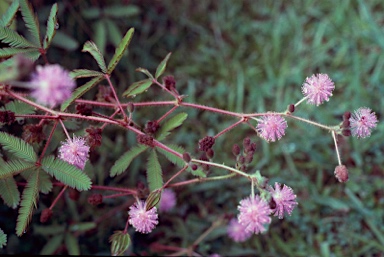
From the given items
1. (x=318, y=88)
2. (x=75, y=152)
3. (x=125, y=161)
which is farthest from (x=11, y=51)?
(x=318, y=88)

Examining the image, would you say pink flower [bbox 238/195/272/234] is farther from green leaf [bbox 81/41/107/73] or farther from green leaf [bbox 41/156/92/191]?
green leaf [bbox 81/41/107/73]

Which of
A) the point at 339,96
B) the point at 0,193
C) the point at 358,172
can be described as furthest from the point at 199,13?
the point at 0,193

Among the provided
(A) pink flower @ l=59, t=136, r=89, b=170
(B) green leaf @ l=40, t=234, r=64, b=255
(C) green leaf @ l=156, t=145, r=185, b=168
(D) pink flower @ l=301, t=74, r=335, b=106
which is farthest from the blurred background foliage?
(D) pink flower @ l=301, t=74, r=335, b=106

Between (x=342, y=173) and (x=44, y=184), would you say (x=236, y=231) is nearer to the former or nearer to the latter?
(x=342, y=173)

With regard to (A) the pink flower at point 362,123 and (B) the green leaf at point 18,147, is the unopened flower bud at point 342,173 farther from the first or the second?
(B) the green leaf at point 18,147

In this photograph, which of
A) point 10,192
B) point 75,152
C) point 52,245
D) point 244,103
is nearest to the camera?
point 75,152

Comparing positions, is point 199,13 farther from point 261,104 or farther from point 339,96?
point 339,96
